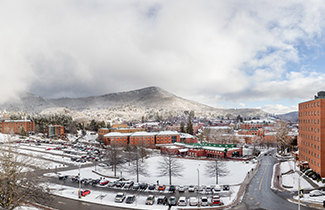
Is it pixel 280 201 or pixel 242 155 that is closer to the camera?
pixel 280 201

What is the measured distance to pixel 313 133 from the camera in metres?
51.1

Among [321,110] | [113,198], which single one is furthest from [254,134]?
[113,198]

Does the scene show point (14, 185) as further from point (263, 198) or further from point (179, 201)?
point (263, 198)

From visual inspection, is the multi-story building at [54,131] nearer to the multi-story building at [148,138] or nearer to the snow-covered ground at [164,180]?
the multi-story building at [148,138]

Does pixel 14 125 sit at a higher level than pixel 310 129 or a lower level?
A: lower

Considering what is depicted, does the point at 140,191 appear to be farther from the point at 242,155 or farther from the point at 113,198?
the point at 242,155

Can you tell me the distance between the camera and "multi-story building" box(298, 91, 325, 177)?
47000 millimetres

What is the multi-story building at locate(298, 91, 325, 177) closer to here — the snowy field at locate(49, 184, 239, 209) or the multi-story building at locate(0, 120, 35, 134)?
the snowy field at locate(49, 184, 239, 209)

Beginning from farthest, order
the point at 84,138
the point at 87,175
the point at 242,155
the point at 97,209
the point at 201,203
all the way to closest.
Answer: the point at 84,138, the point at 242,155, the point at 87,175, the point at 201,203, the point at 97,209

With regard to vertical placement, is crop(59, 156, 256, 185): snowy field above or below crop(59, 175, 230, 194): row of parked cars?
below

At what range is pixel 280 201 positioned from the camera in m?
35.1

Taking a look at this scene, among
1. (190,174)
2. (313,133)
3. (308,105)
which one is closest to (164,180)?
(190,174)

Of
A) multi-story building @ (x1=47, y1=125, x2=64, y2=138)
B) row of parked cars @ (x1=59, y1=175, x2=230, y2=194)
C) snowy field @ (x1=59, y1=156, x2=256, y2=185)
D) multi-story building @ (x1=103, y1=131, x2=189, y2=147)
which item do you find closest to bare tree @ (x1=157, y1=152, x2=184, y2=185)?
snowy field @ (x1=59, y1=156, x2=256, y2=185)

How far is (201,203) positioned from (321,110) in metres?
35.5
